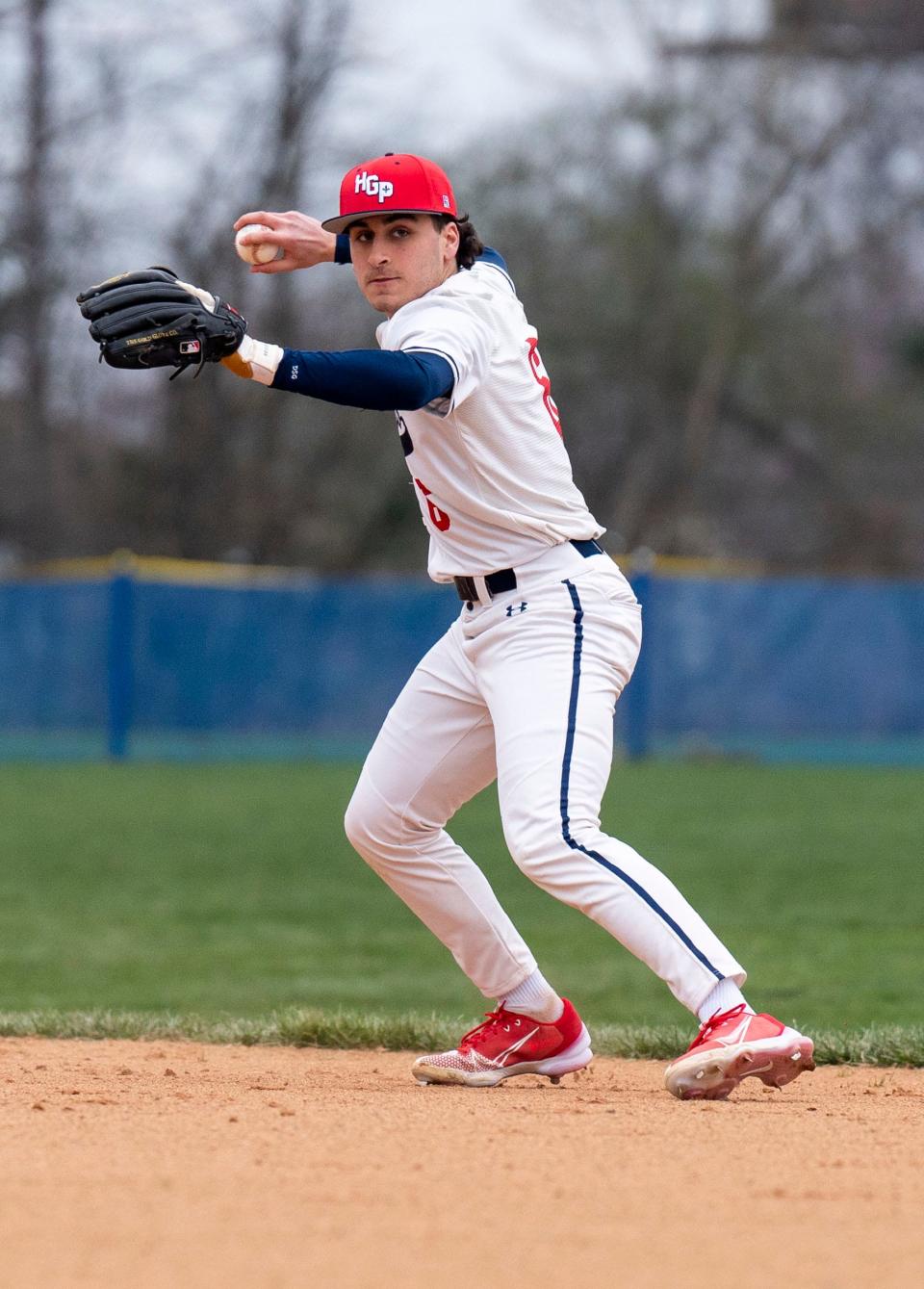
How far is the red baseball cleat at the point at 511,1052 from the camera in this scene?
4.63m

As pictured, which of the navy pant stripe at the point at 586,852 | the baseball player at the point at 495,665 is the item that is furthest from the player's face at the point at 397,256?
the navy pant stripe at the point at 586,852

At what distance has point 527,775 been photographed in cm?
420

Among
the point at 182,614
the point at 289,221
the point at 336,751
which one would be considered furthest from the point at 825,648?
the point at 289,221

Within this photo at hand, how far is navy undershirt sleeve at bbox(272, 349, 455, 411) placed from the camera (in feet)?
12.6

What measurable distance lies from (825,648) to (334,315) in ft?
32.0

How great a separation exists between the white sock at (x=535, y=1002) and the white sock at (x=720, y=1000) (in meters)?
0.64

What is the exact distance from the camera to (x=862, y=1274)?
2635 millimetres

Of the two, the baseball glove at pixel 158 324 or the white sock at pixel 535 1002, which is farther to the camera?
the white sock at pixel 535 1002

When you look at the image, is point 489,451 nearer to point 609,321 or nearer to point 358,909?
point 358,909

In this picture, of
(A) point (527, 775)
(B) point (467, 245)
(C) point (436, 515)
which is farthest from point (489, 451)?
(A) point (527, 775)

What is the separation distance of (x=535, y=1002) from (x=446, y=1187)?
1.60 meters

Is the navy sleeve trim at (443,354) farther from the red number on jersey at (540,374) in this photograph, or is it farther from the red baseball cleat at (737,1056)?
the red baseball cleat at (737,1056)

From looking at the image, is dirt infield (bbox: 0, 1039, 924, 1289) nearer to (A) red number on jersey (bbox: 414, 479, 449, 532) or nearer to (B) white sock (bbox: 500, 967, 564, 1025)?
(B) white sock (bbox: 500, 967, 564, 1025)

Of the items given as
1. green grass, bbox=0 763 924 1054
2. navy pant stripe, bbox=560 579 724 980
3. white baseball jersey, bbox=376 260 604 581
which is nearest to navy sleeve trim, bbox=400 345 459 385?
white baseball jersey, bbox=376 260 604 581
